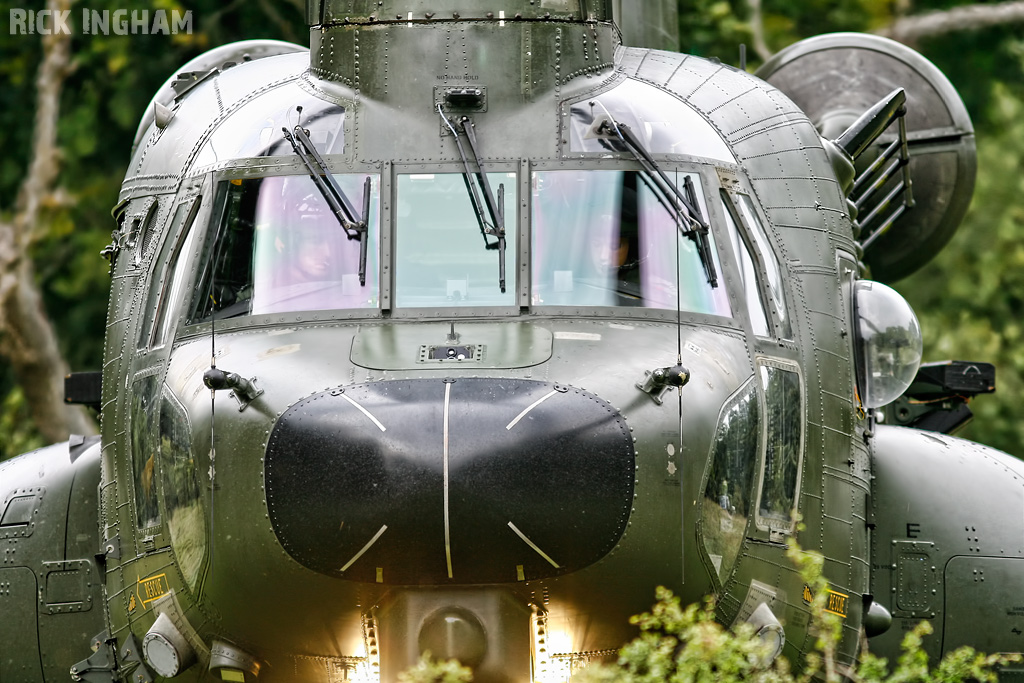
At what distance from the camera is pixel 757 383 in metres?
6.52

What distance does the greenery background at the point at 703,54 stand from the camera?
51.6 ft

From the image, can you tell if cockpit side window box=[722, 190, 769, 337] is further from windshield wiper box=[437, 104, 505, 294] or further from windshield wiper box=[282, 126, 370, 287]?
windshield wiper box=[282, 126, 370, 287]

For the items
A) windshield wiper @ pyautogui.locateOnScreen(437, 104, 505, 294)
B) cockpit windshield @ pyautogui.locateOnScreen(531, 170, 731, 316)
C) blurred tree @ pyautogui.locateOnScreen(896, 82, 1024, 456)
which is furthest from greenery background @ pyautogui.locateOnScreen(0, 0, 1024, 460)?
cockpit windshield @ pyautogui.locateOnScreen(531, 170, 731, 316)

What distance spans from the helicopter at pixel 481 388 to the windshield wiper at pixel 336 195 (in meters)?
0.01

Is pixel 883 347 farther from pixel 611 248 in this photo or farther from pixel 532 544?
pixel 532 544

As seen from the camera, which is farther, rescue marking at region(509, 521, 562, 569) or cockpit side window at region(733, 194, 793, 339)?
cockpit side window at region(733, 194, 793, 339)

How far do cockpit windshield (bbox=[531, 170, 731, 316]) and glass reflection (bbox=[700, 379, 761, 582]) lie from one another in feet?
1.37

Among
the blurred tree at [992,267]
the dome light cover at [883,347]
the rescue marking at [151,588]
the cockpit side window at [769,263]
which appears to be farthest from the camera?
the blurred tree at [992,267]

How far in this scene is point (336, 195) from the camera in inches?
265

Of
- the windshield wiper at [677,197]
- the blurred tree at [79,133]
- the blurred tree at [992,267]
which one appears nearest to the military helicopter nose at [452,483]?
the windshield wiper at [677,197]

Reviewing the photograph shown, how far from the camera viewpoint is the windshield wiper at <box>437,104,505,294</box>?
21.6ft

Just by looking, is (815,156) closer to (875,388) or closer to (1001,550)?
(875,388)

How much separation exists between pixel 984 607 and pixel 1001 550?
255 millimetres

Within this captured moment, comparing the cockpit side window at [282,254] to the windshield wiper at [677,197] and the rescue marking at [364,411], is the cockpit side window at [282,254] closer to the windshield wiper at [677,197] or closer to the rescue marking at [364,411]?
the rescue marking at [364,411]
